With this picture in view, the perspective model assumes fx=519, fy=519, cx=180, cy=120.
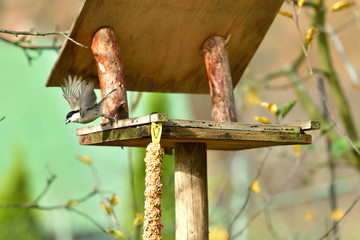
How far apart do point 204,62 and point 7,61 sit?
7.57 feet

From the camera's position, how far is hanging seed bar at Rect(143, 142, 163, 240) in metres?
1.40

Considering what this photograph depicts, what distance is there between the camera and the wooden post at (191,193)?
1.69 meters

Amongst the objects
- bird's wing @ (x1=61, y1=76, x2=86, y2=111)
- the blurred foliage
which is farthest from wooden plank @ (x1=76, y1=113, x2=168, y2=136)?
the blurred foliage

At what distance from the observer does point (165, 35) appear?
1811mm

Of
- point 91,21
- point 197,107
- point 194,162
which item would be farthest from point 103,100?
point 197,107

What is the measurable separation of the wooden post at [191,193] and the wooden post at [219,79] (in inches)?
5.8

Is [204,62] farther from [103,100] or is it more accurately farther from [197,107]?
[197,107]

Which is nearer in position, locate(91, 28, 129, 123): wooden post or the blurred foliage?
locate(91, 28, 129, 123): wooden post

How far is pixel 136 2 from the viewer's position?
5.33ft

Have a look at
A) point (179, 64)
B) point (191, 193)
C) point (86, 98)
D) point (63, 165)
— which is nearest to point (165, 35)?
point (179, 64)

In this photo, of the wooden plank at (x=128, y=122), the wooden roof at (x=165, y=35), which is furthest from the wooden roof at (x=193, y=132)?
the wooden roof at (x=165, y=35)

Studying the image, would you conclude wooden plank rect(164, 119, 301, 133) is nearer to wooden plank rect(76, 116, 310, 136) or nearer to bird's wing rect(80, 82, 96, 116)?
wooden plank rect(76, 116, 310, 136)

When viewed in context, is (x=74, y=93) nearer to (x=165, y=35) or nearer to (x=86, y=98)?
(x=86, y=98)

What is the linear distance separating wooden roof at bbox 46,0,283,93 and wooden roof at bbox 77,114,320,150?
298mm
